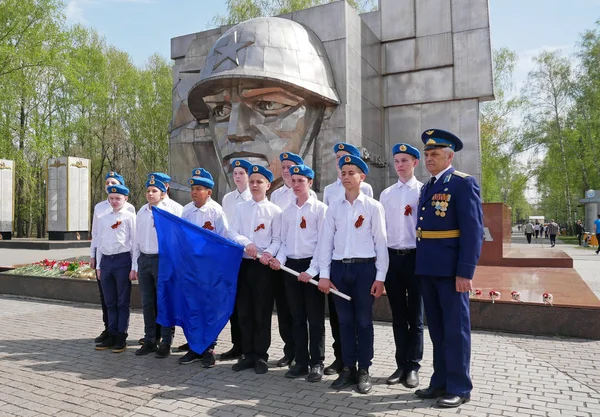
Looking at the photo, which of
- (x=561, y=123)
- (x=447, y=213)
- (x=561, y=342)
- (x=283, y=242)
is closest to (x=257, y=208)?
(x=283, y=242)

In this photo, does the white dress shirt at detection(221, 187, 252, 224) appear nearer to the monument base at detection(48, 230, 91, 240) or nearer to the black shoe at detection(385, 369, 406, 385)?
the black shoe at detection(385, 369, 406, 385)

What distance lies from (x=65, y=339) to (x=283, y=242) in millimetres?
3147

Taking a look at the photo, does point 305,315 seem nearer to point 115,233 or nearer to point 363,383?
point 363,383

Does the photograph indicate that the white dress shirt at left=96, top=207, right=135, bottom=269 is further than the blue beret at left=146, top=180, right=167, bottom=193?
Yes

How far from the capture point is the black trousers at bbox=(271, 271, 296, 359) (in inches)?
181

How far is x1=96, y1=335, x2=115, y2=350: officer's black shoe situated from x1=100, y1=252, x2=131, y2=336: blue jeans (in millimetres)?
55

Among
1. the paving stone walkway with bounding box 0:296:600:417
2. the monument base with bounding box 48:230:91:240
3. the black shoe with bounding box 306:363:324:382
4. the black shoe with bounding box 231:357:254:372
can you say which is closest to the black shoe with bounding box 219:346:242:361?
the paving stone walkway with bounding box 0:296:600:417

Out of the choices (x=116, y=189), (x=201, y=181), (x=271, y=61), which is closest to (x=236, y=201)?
(x=201, y=181)

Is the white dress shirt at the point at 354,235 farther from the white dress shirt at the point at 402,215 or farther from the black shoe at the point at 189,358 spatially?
the black shoe at the point at 189,358

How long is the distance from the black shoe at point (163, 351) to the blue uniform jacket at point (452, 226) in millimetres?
2779

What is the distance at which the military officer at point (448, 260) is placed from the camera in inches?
139

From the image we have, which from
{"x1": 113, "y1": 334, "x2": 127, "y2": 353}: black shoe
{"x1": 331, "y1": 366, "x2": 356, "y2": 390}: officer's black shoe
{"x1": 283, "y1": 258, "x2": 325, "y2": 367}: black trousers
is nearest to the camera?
{"x1": 331, "y1": 366, "x2": 356, "y2": 390}: officer's black shoe

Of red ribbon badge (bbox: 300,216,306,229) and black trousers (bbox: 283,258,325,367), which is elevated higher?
red ribbon badge (bbox: 300,216,306,229)

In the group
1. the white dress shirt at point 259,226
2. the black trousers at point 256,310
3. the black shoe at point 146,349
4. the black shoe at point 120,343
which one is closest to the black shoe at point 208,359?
the black trousers at point 256,310
